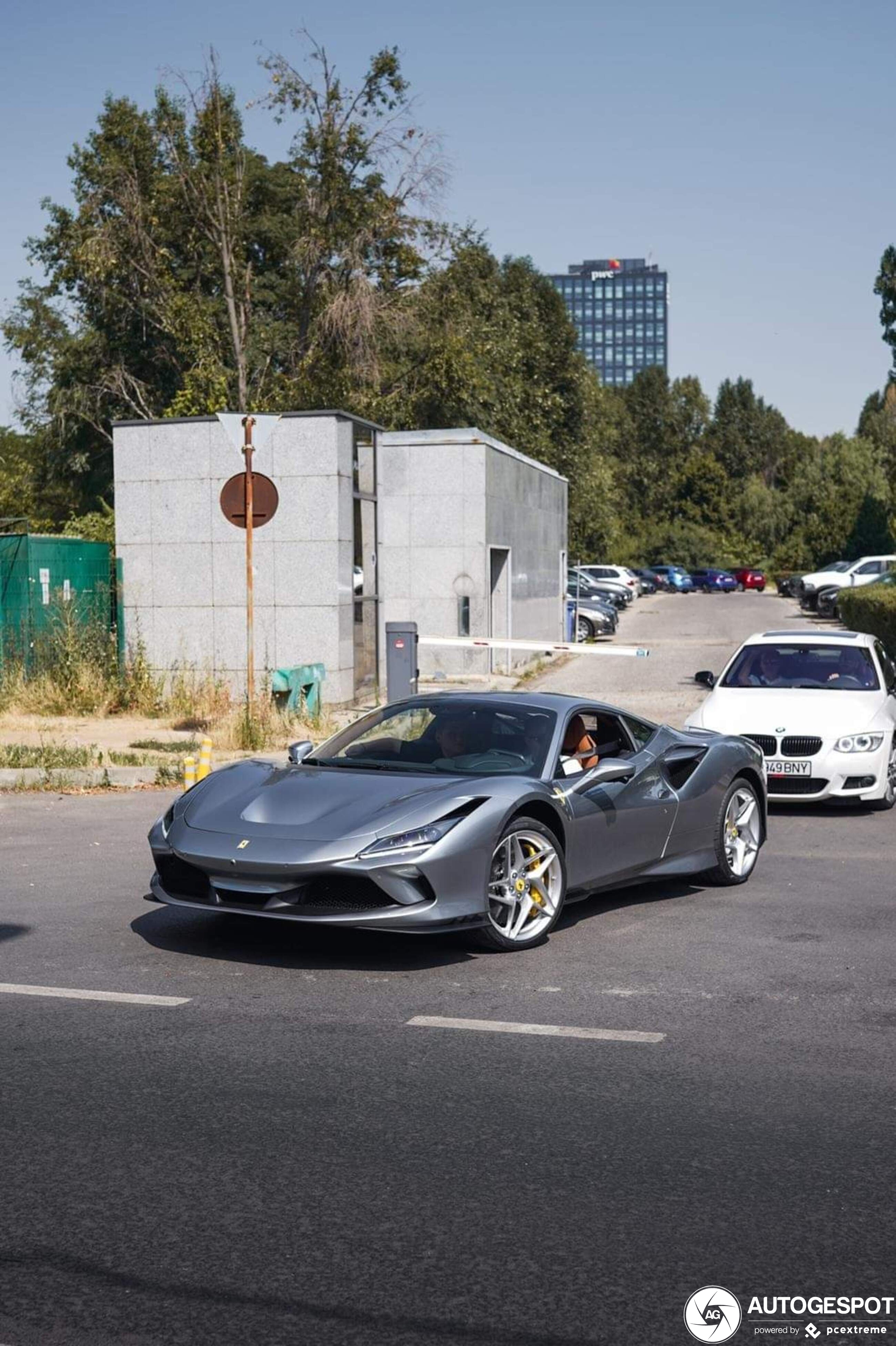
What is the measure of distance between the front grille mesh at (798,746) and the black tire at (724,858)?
287 cm

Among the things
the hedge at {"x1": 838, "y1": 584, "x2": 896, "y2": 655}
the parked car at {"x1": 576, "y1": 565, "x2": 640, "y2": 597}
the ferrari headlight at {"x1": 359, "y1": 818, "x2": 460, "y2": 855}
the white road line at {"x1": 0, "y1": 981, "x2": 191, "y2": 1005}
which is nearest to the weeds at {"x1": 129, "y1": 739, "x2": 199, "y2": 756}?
the ferrari headlight at {"x1": 359, "y1": 818, "x2": 460, "y2": 855}

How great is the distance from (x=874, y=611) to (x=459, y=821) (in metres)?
21.9

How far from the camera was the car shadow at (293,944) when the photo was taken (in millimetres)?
7422

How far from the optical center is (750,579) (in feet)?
317

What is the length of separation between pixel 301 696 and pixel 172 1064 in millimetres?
13122

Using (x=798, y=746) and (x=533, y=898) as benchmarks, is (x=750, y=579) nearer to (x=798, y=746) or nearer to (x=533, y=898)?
(x=798, y=746)

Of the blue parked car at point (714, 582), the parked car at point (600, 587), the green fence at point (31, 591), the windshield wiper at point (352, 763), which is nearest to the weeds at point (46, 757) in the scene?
the green fence at point (31, 591)

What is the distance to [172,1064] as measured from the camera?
18.5 feet

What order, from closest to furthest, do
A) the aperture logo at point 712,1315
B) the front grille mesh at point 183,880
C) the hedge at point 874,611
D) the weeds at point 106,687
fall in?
the aperture logo at point 712,1315 → the front grille mesh at point 183,880 → the weeds at point 106,687 → the hedge at point 874,611

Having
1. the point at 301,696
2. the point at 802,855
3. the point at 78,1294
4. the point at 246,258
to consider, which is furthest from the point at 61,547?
the point at 246,258

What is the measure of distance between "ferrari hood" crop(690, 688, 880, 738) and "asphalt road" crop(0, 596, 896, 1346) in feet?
14.0

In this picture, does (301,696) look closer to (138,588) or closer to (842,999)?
(138,588)

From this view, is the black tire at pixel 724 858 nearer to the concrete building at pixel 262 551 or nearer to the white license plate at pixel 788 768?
the white license plate at pixel 788 768

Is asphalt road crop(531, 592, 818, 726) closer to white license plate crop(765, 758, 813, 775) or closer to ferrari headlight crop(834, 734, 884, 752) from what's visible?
white license plate crop(765, 758, 813, 775)
